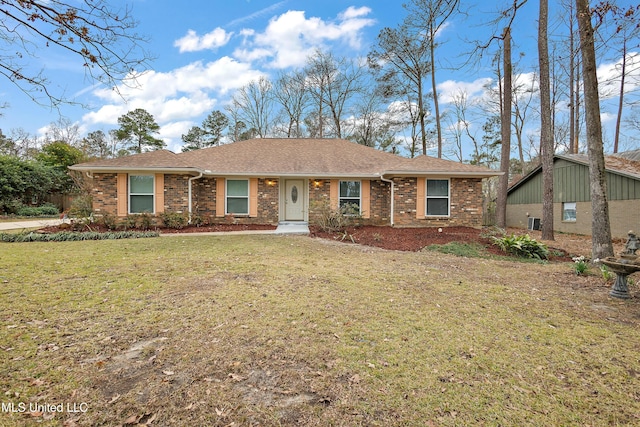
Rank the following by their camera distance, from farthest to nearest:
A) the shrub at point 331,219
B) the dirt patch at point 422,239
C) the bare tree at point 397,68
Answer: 1. the bare tree at point 397,68
2. the shrub at point 331,219
3. the dirt patch at point 422,239

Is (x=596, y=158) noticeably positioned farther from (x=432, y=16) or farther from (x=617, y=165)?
(x=617, y=165)

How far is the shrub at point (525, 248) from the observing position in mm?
7344

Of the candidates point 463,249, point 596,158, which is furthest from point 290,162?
point 596,158

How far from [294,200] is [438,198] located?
5762 millimetres

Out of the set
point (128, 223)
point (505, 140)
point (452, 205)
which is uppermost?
point (505, 140)

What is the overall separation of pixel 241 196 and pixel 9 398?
33.6ft

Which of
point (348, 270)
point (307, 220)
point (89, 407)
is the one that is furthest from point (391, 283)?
point (307, 220)

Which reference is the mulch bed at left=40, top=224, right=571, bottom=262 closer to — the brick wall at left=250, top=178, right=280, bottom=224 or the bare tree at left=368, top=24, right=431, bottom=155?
the brick wall at left=250, top=178, right=280, bottom=224

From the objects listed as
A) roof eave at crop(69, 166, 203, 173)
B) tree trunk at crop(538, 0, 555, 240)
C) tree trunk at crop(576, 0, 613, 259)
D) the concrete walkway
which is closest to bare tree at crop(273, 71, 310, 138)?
roof eave at crop(69, 166, 203, 173)

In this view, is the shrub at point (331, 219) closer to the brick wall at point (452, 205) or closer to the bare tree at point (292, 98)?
the brick wall at point (452, 205)

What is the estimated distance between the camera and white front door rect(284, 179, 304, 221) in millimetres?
12398

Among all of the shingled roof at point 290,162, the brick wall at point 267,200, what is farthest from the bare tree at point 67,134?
the brick wall at point 267,200

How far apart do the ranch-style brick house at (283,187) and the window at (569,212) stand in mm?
5031

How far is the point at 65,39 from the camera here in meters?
3.24
